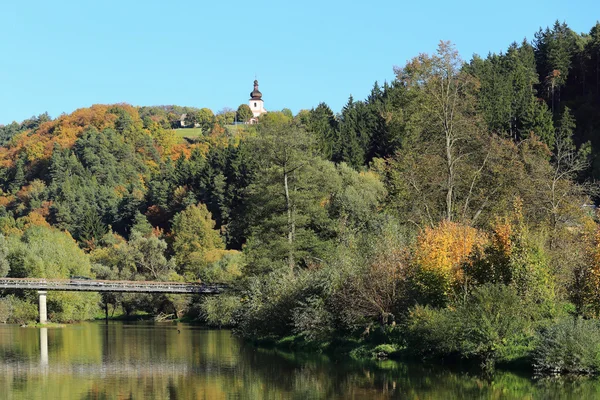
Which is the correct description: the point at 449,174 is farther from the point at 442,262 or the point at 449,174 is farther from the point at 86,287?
the point at 86,287

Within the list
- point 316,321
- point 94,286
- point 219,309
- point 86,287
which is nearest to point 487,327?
point 316,321

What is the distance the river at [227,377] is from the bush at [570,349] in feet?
4.79

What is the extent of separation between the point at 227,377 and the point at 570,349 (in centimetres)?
1427

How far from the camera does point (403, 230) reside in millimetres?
52344

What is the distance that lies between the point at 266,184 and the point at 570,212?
21.4 metres

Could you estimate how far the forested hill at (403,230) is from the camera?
39.2 meters

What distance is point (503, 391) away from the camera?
31.3 metres

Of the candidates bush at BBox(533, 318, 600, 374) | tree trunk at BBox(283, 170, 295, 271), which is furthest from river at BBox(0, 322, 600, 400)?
tree trunk at BBox(283, 170, 295, 271)

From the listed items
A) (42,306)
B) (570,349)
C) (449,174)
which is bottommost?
(42,306)

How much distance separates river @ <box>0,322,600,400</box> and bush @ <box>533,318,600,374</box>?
1.46 metres

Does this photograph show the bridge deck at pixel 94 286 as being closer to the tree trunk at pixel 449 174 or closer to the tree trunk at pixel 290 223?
the tree trunk at pixel 290 223

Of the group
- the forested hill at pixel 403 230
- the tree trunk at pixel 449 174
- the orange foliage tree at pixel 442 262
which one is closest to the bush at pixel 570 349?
the forested hill at pixel 403 230

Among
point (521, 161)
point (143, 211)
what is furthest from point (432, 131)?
point (143, 211)

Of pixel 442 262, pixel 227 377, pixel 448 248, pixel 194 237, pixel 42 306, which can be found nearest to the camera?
pixel 227 377
